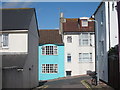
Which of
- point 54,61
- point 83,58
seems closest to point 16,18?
point 54,61

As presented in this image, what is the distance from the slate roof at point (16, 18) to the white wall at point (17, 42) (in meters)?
0.61

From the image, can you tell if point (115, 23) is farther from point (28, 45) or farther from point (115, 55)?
point (28, 45)

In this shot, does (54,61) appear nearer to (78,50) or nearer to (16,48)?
A: (78,50)

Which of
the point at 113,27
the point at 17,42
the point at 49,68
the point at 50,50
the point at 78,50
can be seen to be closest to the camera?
the point at 17,42

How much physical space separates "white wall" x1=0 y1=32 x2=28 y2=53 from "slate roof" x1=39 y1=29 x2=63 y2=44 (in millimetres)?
19174

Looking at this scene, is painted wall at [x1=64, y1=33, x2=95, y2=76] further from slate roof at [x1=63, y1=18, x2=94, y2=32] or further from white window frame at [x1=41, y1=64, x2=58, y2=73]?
white window frame at [x1=41, y1=64, x2=58, y2=73]

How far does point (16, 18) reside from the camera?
21250 millimetres

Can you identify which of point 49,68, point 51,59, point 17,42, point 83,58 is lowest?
point 49,68

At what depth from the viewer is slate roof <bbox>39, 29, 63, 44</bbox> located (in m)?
39.1

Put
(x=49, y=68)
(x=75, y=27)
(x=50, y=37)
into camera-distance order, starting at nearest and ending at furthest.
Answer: (x=49, y=68) → (x=50, y=37) → (x=75, y=27)

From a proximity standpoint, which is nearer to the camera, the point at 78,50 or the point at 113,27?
the point at 113,27

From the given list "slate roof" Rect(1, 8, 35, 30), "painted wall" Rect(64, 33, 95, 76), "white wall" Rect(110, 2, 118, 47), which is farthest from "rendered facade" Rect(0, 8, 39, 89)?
"painted wall" Rect(64, 33, 95, 76)

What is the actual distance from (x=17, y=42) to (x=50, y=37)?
20.5m

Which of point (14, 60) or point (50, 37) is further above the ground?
point (50, 37)
